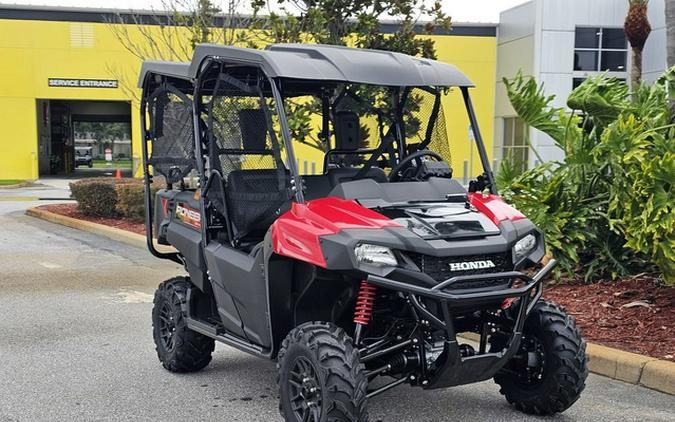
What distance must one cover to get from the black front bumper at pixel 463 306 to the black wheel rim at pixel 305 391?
0.59 meters

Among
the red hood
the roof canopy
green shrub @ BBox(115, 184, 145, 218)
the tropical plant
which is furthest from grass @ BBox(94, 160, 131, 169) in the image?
the red hood

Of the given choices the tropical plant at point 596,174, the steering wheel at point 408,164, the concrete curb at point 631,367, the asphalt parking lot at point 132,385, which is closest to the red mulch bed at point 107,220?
the asphalt parking lot at point 132,385

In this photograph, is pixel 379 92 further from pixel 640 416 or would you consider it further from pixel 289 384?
pixel 640 416

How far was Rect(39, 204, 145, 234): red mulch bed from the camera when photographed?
14.4 m

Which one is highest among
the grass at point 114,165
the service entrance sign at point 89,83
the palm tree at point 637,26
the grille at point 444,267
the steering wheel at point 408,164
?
the palm tree at point 637,26

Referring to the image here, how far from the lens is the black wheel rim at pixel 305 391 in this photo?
4.12 m

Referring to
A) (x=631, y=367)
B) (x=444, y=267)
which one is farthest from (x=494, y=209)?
(x=631, y=367)

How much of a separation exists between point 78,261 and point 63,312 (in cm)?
350

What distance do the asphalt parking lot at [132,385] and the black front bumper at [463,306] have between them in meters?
0.78

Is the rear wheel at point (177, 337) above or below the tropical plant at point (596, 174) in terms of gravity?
below

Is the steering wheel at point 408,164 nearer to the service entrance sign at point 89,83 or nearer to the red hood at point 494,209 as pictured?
the red hood at point 494,209

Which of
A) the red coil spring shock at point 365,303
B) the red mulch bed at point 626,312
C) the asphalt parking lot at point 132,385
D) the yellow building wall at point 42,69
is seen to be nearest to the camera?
Result: the red coil spring shock at point 365,303

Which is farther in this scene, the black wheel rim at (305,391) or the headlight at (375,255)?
the black wheel rim at (305,391)

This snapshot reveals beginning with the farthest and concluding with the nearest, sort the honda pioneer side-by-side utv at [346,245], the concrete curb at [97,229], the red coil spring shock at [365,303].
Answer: the concrete curb at [97,229] < the red coil spring shock at [365,303] < the honda pioneer side-by-side utv at [346,245]
